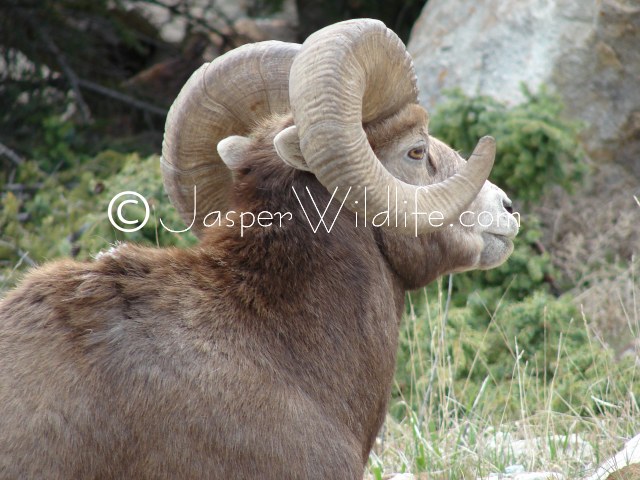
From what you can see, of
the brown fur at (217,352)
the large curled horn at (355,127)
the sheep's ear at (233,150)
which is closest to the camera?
the brown fur at (217,352)

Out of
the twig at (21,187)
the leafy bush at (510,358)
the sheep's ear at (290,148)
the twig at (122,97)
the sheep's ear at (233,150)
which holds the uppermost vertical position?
the sheep's ear at (290,148)

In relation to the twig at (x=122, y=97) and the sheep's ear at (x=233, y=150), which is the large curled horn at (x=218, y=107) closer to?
the sheep's ear at (x=233, y=150)

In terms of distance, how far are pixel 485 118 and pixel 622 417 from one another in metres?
3.68

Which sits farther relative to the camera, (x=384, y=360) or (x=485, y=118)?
(x=485, y=118)

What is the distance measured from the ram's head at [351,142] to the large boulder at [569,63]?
5.34 meters

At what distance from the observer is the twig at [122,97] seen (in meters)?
11.6

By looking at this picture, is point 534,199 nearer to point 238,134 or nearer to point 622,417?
point 622,417

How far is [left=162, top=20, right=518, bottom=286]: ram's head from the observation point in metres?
3.84

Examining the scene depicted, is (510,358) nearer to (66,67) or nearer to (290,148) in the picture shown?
(290,148)

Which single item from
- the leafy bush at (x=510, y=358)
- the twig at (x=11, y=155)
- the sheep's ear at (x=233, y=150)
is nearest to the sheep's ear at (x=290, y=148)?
the sheep's ear at (x=233, y=150)

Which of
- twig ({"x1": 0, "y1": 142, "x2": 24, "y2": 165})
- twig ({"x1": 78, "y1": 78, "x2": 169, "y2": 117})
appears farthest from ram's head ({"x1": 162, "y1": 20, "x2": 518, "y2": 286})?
twig ({"x1": 78, "y1": 78, "x2": 169, "y2": 117})

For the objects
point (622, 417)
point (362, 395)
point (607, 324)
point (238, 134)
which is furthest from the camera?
point (607, 324)

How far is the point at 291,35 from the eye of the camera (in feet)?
49.0

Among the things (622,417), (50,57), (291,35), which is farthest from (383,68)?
(291,35)
